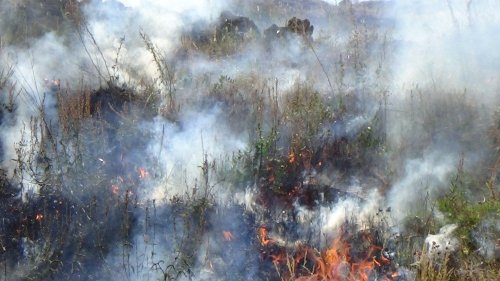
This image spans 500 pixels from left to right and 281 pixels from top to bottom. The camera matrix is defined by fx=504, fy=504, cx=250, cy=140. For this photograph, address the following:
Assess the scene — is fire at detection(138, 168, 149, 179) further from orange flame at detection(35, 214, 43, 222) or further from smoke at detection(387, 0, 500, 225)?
smoke at detection(387, 0, 500, 225)

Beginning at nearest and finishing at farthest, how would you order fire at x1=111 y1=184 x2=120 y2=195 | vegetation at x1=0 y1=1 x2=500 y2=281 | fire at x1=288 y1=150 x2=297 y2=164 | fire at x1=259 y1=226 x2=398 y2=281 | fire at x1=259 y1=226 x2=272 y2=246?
fire at x1=259 y1=226 x2=398 y2=281 → vegetation at x1=0 y1=1 x2=500 y2=281 → fire at x1=259 y1=226 x2=272 y2=246 → fire at x1=111 y1=184 x2=120 y2=195 → fire at x1=288 y1=150 x2=297 y2=164

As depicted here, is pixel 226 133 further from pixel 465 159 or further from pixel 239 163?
pixel 465 159

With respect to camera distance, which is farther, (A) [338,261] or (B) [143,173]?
(B) [143,173]

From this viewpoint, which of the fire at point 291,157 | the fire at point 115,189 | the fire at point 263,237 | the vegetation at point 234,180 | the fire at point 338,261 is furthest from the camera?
the fire at point 291,157

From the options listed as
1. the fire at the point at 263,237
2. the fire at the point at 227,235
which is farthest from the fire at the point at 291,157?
the fire at the point at 227,235

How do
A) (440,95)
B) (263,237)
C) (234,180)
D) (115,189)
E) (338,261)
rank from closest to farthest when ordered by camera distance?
(338,261) < (263,237) < (115,189) < (234,180) < (440,95)

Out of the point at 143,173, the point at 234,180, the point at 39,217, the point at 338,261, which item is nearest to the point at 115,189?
the point at 143,173

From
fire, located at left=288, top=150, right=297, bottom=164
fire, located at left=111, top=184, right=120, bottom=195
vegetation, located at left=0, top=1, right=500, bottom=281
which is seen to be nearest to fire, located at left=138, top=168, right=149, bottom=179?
vegetation, located at left=0, top=1, right=500, bottom=281

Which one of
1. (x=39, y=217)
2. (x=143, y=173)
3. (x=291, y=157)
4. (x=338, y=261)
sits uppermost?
(x=291, y=157)

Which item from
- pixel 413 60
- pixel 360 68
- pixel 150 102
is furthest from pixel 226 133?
pixel 413 60

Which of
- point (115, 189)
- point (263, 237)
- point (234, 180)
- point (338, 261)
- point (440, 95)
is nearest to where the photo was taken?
point (338, 261)

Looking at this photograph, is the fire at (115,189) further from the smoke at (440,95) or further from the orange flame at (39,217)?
the smoke at (440,95)

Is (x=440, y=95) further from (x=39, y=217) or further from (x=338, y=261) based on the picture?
(x=39, y=217)

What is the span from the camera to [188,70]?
6.12m
